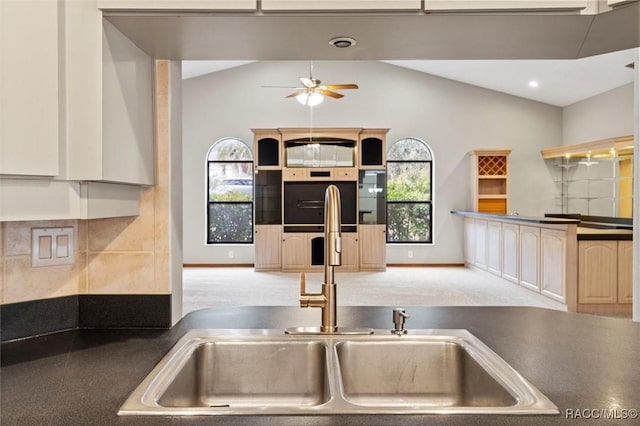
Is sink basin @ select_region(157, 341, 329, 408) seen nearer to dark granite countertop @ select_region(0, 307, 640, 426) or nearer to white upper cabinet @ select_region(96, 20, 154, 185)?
dark granite countertop @ select_region(0, 307, 640, 426)

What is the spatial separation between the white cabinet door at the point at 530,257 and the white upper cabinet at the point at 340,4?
16.3 feet

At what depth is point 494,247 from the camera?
6.67m

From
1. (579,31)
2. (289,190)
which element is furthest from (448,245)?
(579,31)

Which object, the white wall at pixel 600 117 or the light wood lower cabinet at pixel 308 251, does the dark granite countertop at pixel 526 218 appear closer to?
the white wall at pixel 600 117

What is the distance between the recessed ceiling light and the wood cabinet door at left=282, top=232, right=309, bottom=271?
21.3 ft

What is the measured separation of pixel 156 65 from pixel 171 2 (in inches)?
14.3

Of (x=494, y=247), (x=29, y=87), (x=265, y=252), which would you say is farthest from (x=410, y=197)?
(x=29, y=87)

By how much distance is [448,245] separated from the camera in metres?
8.20

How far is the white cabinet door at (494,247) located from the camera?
644 centimetres

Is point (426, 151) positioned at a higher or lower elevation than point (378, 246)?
higher

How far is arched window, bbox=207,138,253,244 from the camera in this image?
8.21 meters

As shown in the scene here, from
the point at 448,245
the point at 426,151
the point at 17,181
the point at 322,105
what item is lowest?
the point at 448,245

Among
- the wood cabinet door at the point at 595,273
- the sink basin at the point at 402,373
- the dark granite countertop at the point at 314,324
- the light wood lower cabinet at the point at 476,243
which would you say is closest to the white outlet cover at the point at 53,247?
the dark granite countertop at the point at 314,324

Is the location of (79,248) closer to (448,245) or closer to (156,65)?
(156,65)
